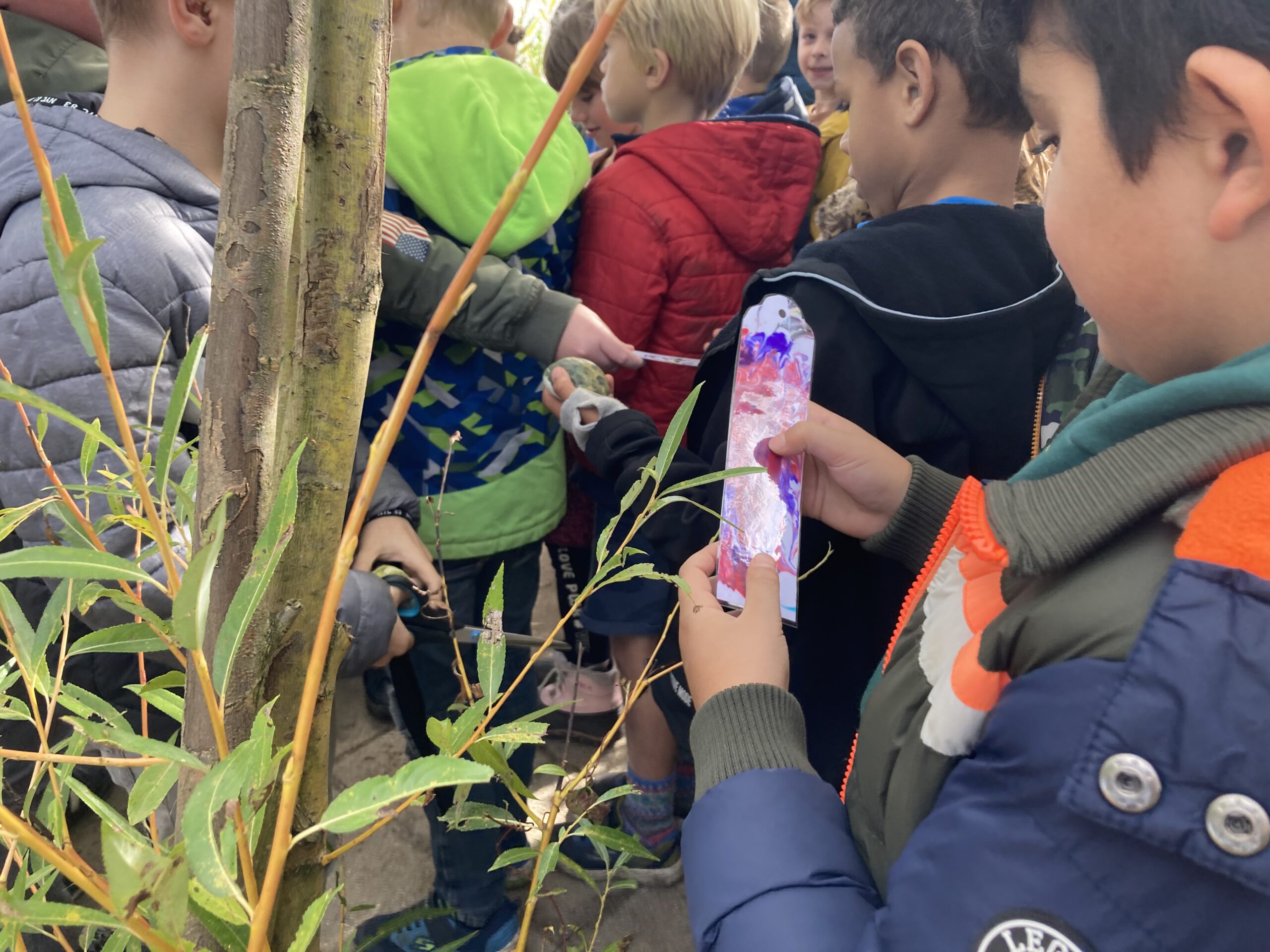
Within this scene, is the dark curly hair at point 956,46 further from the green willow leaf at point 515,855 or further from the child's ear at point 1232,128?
the green willow leaf at point 515,855

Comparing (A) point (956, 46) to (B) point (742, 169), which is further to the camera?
(B) point (742, 169)

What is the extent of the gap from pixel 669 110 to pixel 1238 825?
2060 millimetres

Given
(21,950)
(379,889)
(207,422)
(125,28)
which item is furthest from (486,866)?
(125,28)

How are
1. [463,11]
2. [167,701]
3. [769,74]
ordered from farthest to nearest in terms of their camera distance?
[769,74] → [463,11] → [167,701]

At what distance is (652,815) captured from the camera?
85.5 inches

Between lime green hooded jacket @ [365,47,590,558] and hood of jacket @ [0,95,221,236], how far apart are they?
402 mm

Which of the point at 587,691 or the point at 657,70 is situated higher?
the point at 657,70

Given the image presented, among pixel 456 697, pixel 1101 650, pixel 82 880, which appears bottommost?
pixel 456 697

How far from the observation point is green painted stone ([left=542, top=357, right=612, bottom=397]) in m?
1.63

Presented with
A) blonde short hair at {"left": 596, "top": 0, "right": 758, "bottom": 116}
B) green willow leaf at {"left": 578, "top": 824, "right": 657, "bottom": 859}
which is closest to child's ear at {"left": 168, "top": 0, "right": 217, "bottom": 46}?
blonde short hair at {"left": 596, "top": 0, "right": 758, "bottom": 116}

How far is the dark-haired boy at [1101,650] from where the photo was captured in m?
0.45

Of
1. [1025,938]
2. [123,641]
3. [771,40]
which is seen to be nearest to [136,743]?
[123,641]

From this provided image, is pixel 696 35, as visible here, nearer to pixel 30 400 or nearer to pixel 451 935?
pixel 30 400

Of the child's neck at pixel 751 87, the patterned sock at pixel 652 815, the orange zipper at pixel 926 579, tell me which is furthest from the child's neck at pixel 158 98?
the child's neck at pixel 751 87
